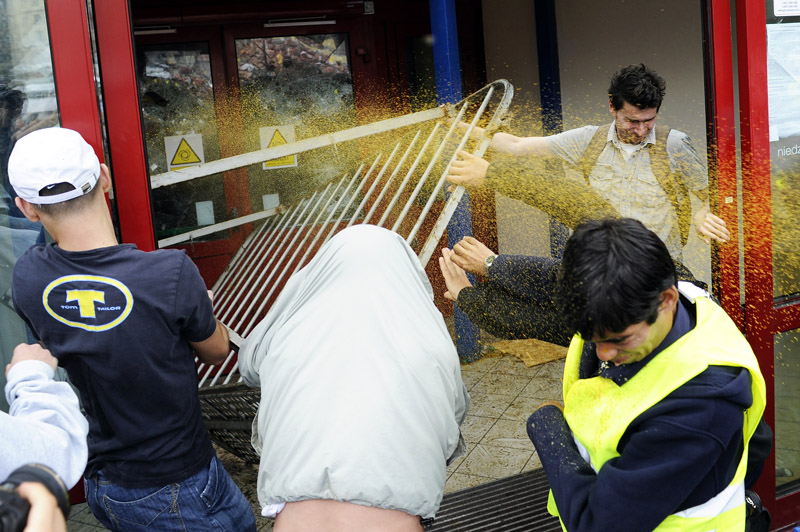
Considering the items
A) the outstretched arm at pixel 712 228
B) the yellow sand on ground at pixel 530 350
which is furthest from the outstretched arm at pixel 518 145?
the yellow sand on ground at pixel 530 350

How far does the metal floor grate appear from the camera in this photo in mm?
3158

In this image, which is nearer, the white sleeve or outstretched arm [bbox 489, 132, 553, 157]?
the white sleeve

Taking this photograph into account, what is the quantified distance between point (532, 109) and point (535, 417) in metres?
5.36

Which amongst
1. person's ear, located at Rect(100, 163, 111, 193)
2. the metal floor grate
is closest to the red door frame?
the metal floor grate

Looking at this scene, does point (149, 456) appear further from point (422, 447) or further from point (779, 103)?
point (779, 103)

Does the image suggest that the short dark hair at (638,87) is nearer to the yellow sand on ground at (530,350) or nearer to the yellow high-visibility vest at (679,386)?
the yellow high-visibility vest at (679,386)

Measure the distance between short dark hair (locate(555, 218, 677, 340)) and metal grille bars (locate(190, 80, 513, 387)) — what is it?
4.93ft

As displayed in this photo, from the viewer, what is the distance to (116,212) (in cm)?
227

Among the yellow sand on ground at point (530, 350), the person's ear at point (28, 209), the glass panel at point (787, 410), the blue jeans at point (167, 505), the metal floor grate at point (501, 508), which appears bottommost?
the yellow sand on ground at point (530, 350)

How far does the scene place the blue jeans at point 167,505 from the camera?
1.96m

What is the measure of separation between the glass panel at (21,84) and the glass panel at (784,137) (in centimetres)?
270

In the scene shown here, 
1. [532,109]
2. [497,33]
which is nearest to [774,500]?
[532,109]

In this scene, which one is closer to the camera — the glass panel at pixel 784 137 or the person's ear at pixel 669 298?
the person's ear at pixel 669 298

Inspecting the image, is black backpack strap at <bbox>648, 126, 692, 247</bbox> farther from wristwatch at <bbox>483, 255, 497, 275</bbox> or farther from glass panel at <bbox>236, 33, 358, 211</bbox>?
glass panel at <bbox>236, 33, 358, 211</bbox>
